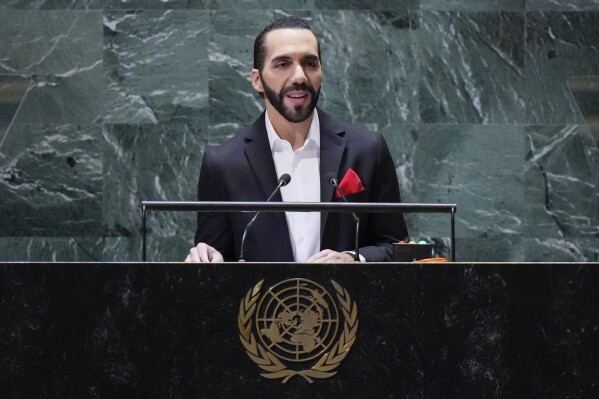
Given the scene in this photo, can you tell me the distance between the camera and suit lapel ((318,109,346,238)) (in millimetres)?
3959

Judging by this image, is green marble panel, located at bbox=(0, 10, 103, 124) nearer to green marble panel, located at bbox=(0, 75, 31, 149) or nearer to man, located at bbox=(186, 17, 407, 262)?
green marble panel, located at bbox=(0, 75, 31, 149)

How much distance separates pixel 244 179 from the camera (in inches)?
160

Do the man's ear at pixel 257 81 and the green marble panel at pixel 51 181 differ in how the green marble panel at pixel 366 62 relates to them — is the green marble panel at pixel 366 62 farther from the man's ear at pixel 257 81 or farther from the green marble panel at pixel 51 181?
the man's ear at pixel 257 81

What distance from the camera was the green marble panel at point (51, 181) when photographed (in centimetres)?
601

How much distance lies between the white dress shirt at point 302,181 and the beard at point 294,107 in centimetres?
10

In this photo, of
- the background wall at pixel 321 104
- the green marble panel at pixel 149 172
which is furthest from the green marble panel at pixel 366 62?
the green marble panel at pixel 149 172

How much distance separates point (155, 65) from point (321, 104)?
91cm
